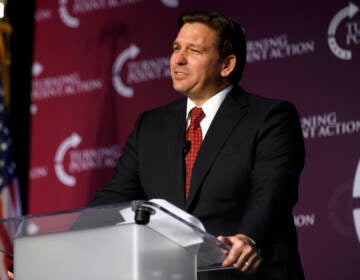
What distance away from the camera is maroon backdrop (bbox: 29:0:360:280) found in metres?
3.91

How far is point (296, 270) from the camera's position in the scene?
8.92 feet

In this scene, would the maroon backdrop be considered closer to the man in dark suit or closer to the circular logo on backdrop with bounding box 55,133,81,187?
the circular logo on backdrop with bounding box 55,133,81,187

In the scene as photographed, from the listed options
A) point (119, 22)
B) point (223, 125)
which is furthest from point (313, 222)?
point (119, 22)

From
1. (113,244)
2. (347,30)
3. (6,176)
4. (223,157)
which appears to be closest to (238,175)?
(223,157)

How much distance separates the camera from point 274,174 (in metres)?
2.64

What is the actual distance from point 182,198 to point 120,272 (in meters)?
0.82

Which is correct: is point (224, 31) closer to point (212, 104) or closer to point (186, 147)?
point (212, 104)

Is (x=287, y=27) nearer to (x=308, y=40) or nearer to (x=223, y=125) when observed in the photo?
(x=308, y=40)

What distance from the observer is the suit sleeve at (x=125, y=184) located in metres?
3.00

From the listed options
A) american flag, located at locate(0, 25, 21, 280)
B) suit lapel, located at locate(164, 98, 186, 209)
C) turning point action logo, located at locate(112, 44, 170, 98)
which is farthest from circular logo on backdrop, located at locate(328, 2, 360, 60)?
american flag, located at locate(0, 25, 21, 280)

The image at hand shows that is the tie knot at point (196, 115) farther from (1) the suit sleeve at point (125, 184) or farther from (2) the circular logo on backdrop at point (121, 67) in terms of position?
(2) the circular logo on backdrop at point (121, 67)

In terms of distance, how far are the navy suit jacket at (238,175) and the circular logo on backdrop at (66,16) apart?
88.3 inches

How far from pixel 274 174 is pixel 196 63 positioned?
2.15ft

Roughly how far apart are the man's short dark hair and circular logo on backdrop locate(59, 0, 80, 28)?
209cm
